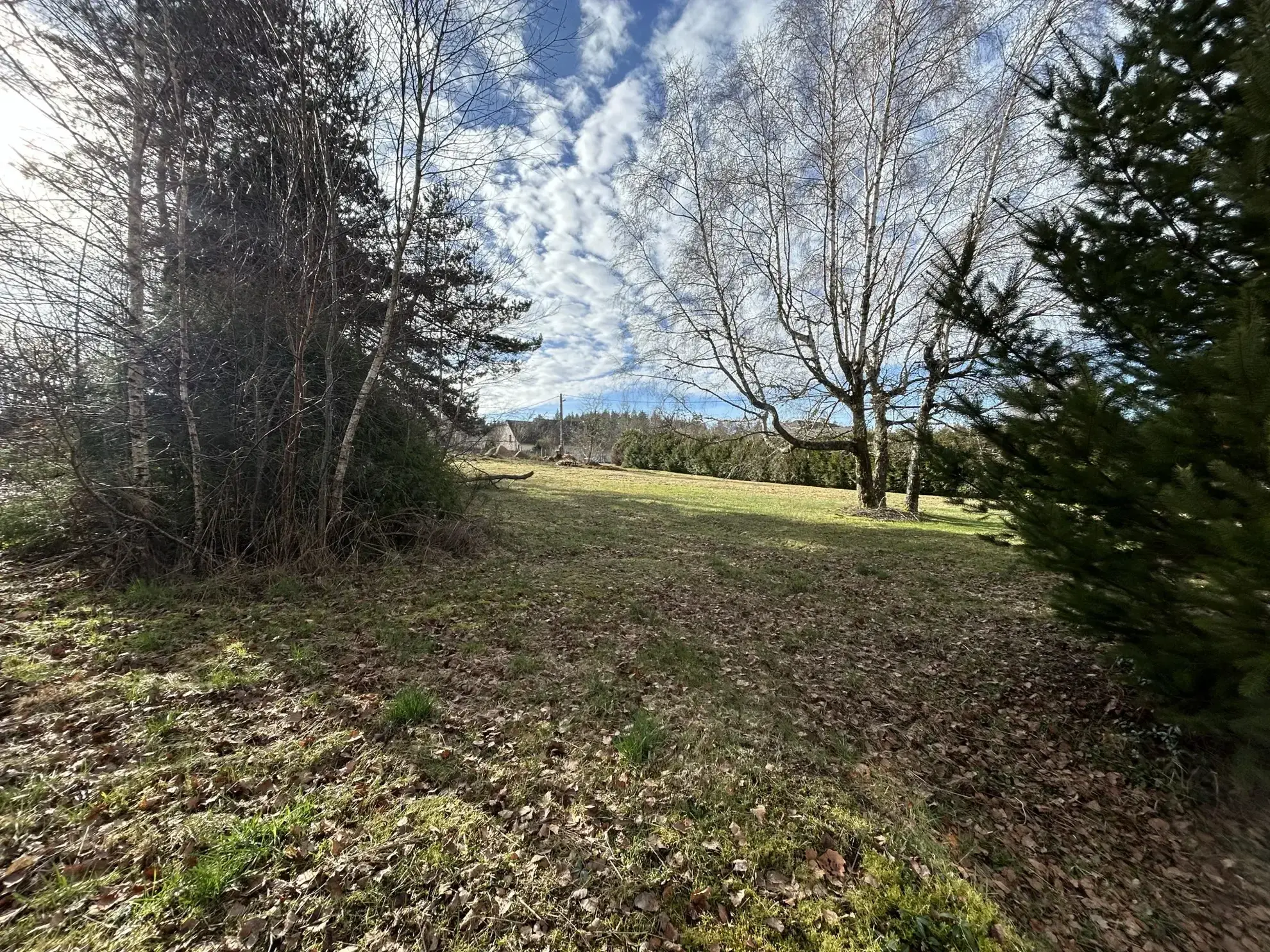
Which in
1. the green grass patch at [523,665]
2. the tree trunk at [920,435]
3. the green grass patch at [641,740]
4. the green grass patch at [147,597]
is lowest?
the green grass patch at [641,740]

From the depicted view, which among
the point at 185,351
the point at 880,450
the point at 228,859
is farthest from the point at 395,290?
the point at 880,450

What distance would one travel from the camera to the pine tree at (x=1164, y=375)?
1864 mm

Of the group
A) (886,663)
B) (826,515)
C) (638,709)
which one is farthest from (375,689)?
(826,515)

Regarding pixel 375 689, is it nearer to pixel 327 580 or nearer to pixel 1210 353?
pixel 327 580

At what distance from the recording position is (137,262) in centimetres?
473

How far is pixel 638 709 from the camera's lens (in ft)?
10.9

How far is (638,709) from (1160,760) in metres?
3.31

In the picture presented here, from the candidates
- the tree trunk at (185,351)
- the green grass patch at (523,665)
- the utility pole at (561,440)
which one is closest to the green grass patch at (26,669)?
the tree trunk at (185,351)

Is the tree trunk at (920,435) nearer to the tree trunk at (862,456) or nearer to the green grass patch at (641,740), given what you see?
the tree trunk at (862,456)

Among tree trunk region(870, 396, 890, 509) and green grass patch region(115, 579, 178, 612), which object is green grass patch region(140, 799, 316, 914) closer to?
green grass patch region(115, 579, 178, 612)

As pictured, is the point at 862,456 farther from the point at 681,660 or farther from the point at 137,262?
the point at 137,262

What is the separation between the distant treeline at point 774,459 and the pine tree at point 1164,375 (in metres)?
0.39

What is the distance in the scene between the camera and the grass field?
6.14ft

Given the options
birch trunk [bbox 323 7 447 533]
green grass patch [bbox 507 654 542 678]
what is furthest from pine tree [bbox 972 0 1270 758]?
birch trunk [bbox 323 7 447 533]
